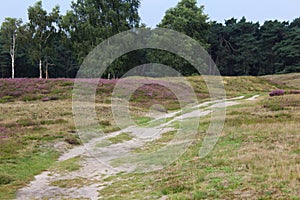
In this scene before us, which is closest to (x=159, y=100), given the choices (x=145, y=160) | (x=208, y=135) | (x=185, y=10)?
(x=208, y=135)

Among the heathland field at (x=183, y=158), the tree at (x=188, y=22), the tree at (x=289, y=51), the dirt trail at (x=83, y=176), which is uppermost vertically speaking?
the tree at (x=188, y=22)

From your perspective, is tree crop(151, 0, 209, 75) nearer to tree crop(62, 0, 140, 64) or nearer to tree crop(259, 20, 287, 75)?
tree crop(62, 0, 140, 64)

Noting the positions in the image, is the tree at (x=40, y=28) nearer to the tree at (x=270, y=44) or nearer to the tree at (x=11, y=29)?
the tree at (x=11, y=29)

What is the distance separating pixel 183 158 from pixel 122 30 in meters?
62.9

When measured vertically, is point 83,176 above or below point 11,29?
below

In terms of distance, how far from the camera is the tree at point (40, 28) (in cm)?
7325

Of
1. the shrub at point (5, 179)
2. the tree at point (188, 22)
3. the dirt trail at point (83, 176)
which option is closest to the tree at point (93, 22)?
the tree at point (188, 22)

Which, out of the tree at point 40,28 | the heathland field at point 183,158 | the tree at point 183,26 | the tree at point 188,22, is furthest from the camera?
the tree at point 188,22

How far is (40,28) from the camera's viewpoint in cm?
7369

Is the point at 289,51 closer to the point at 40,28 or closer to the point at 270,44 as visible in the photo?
the point at 270,44

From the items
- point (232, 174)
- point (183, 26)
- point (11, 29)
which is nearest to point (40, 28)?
point (11, 29)

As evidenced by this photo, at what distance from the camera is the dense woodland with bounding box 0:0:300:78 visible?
245 ft

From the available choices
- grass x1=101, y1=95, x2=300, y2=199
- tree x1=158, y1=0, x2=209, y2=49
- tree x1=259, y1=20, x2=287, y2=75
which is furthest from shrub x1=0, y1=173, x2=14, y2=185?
tree x1=259, y1=20, x2=287, y2=75

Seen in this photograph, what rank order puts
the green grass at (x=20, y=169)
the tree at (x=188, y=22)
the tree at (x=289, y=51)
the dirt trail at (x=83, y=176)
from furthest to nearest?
the tree at (x=289, y=51) < the tree at (x=188, y=22) < the green grass at (x=20, y=169) < the dirt trail at (x=83, y=176)
